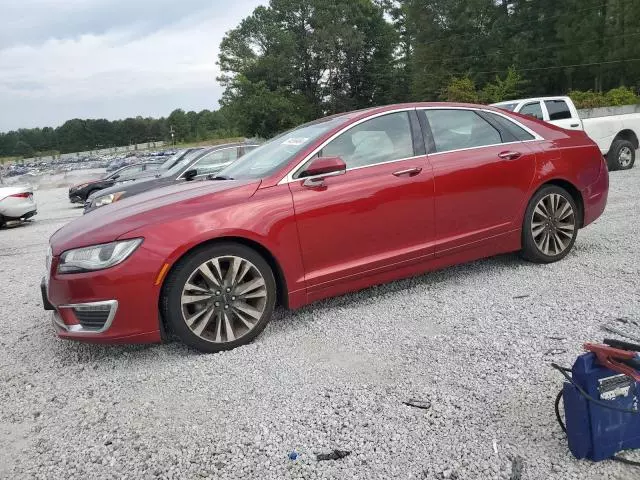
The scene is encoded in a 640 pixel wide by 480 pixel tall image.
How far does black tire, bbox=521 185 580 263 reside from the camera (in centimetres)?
475

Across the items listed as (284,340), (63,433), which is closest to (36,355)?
(63,433)

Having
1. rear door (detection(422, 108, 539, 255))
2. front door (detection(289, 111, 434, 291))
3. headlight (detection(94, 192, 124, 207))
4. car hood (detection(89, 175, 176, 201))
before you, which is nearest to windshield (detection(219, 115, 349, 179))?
front door (detection(289, 111, 434, 291))

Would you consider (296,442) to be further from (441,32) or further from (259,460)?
(441,32)

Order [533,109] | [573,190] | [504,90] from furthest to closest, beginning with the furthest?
[504,90] → [533,109] → [573,190]

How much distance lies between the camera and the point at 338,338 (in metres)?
3.67

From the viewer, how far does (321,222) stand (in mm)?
3816

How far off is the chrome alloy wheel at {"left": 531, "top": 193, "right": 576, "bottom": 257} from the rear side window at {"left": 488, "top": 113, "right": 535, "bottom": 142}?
56cm

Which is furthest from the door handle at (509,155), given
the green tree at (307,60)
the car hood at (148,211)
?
the green tree at (307,60)

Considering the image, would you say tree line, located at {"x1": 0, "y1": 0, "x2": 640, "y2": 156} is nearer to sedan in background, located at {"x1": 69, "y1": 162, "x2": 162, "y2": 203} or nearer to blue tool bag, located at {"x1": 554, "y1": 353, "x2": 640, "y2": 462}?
sedan in background, located at {"x1": 69, "y1": 162, "x2": 162, "y2": 203}

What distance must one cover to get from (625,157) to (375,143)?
11115mm

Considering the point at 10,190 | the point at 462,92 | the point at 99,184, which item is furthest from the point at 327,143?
the point at 462,92

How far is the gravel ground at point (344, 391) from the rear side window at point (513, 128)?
1.22 m

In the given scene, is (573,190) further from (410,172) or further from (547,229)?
(410,172)

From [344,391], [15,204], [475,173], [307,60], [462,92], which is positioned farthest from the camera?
[307,60]
